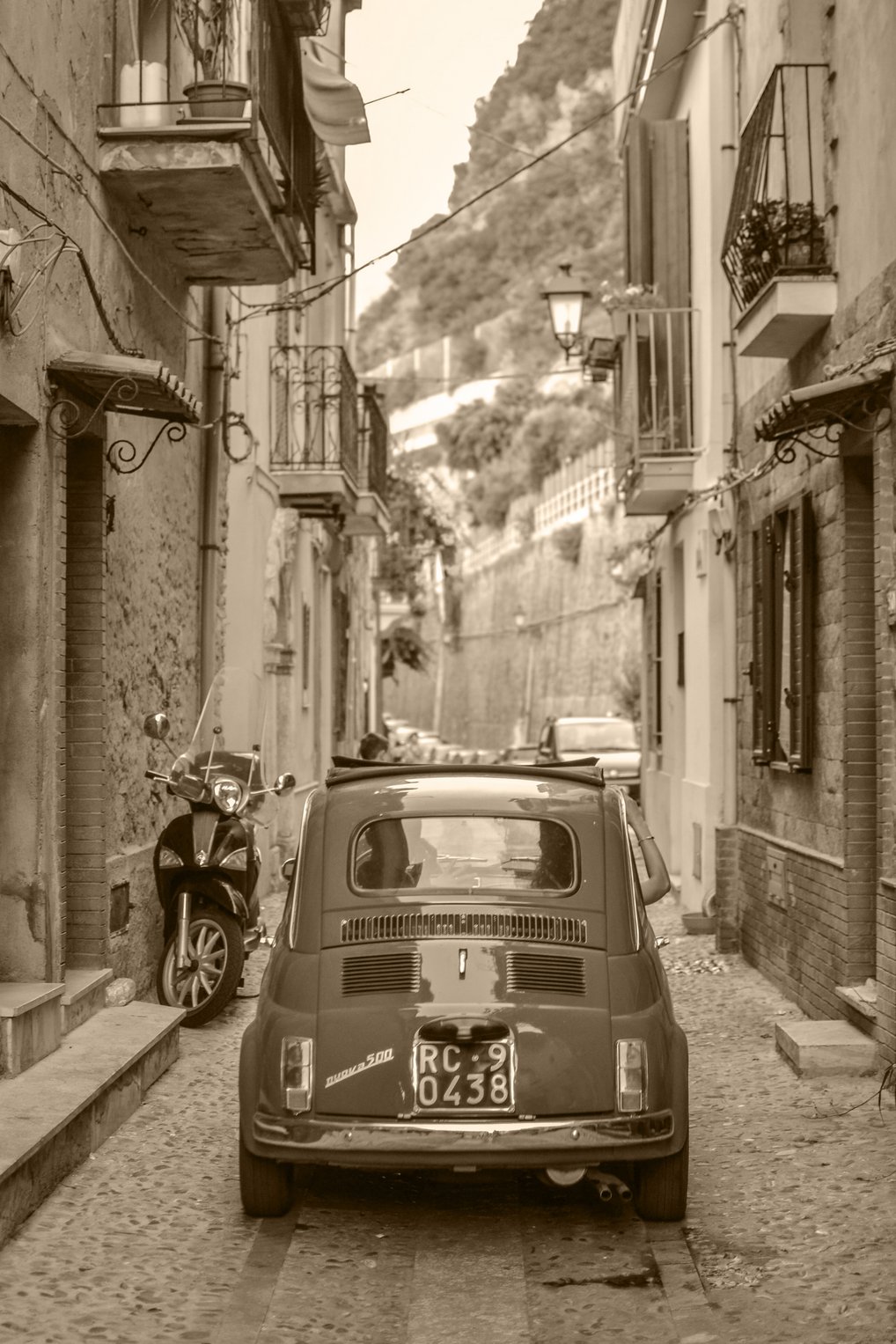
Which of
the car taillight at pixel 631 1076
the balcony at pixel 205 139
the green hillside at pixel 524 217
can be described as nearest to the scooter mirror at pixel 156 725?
the balcony at pixel 205 139

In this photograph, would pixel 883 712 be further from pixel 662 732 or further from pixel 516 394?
pixel 516 394

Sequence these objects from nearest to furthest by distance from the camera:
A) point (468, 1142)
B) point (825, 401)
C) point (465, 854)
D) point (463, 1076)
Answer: point (468, 1142)
point (463, 1076)
point (465, 854)
point (825, 401)

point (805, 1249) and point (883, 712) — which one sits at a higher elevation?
point (883, 712)

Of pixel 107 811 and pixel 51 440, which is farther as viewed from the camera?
pixel 107 811

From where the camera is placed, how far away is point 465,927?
21.1 ft

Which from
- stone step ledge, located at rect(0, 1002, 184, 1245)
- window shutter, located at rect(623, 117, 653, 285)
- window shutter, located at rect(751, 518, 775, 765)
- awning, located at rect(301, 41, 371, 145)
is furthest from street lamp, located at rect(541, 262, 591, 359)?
stone step ledge, located at rect(0, 1002, 184, 1245)

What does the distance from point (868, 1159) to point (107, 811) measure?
438 centimetres

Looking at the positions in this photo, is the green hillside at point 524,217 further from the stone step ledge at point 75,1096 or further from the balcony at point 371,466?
the stone step ledge at point 75,1096

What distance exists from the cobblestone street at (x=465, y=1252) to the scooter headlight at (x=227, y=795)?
99.0 inches

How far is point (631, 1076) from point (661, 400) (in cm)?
1090

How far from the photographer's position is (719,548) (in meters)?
14.5

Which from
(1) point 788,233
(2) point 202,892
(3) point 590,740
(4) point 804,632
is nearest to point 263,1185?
(2) point 202,892

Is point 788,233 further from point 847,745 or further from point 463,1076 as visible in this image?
point 463,1076

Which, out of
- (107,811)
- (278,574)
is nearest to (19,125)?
(107,811)
